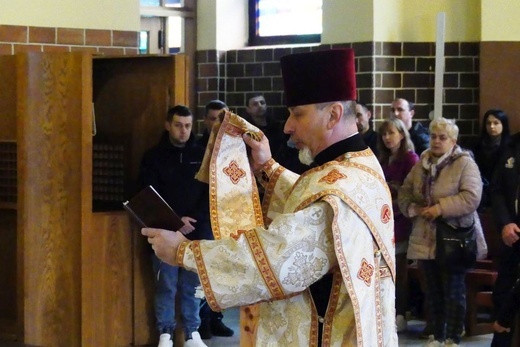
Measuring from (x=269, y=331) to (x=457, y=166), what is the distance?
3855 mm

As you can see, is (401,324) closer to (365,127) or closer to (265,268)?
(365,127)

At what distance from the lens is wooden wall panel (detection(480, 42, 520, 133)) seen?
348 inches

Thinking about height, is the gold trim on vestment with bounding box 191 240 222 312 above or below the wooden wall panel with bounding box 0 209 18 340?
above

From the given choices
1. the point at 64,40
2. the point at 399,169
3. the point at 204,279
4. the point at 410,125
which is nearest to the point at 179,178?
the point at 64,40

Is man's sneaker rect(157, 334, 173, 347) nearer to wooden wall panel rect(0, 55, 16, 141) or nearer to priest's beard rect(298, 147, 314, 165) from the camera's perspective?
wooden wall panel rect(0, 55, 16, 141)

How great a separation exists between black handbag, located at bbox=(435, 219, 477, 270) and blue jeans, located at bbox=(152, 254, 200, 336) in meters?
1.56

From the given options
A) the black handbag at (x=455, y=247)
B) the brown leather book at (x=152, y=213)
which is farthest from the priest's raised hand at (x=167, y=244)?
the black handbag at (x=455, y=247)

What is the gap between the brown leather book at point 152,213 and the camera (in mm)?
3627

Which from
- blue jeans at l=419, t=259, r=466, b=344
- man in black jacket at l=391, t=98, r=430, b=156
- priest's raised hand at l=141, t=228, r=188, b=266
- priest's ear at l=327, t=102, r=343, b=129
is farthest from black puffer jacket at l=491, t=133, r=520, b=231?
priest's raised hand at l=141, t=228, r=188, b=266

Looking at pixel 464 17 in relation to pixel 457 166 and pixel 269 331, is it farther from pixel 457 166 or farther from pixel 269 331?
pixel 269 331

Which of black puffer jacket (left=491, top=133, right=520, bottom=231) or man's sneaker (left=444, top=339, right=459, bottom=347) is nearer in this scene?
black puffer jacket (left=491, top=133, right=520, bottom=231)

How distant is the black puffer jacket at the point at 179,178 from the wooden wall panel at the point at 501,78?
3187mm

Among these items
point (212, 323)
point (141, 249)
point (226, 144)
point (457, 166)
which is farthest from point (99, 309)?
point (226, 144)

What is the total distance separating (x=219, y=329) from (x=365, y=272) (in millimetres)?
4480
